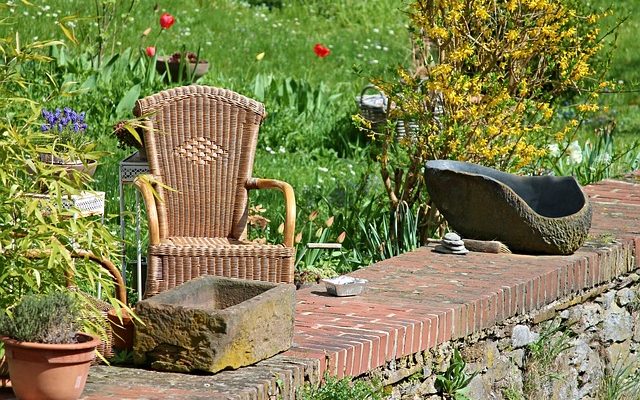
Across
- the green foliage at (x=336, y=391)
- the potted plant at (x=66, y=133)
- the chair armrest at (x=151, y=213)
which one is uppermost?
the potted plant at (x=66, y=133)

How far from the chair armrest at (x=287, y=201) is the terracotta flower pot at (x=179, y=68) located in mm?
4000

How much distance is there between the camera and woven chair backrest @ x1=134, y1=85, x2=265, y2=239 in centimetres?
551

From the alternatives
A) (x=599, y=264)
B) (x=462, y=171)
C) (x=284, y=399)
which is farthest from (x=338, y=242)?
(x=284, y=399)

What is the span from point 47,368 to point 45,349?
6cm

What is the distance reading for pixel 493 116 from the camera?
20.1 ft

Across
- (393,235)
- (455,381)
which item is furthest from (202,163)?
(455,381)

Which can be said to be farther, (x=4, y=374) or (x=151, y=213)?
(x=151, y=213)

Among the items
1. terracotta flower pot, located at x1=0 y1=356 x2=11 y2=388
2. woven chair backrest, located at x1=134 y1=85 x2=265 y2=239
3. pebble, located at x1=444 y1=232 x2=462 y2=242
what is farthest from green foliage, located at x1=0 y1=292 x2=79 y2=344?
pebble, located at x1=444 y1=232 x2=462 y2=242

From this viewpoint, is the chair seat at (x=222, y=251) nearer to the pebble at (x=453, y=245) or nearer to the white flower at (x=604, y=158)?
the pebble at (x=453, y=245)

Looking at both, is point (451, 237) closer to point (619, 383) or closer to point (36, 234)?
point (619, 383)

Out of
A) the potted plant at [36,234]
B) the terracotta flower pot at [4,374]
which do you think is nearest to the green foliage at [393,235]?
the potted plant at [36,234]

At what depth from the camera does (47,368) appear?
3381 mm

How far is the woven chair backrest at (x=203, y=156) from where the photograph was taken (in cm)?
551

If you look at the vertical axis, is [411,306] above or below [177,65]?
below
